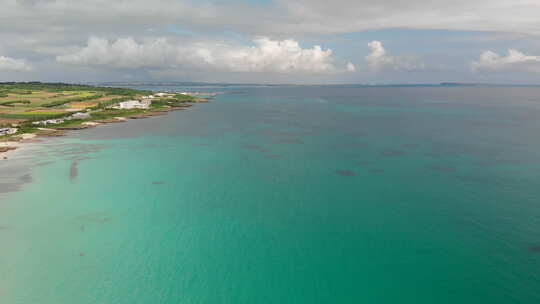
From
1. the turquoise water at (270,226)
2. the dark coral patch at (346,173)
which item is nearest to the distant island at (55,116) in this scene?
the turquoise water at (270,226)

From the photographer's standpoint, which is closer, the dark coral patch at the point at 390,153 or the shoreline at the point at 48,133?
the dark coral patch at the point at 390,153

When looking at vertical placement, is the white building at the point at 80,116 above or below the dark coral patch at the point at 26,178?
above

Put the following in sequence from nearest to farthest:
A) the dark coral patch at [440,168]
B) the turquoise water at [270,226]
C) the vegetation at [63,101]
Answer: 1. the turquoise water at [270,226]
2. the dark coral patch at [440,168]
3. the vegetation at [63,101]

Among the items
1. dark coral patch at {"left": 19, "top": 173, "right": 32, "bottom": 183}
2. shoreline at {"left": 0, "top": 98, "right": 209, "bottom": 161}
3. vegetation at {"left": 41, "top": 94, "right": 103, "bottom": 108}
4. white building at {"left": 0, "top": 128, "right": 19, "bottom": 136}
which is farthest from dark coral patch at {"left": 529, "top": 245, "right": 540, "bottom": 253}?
vegetation at {"left": 41, "top": 94, "right": 103, "bottom": 108}

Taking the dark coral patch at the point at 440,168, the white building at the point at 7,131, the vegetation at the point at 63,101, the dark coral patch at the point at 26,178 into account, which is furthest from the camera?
the vegetation at the point at 63,101

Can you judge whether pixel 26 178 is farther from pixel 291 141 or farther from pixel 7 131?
pixel 291 141

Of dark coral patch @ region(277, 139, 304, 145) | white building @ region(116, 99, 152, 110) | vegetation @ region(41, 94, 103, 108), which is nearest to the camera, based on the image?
dark coral patch @ region(277, 139, 304, 145)

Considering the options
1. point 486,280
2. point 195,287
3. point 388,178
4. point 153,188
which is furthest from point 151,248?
point 388,178

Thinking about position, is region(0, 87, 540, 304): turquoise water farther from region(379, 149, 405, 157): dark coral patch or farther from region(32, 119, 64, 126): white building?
region(32, 119, 64, 126): white building

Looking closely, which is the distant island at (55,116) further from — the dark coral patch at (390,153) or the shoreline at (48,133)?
the dark coral patch at (390,153)

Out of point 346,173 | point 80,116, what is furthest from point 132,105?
point 346,173
